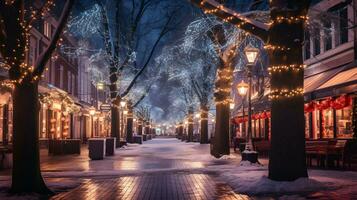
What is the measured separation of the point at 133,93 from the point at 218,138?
3004 centimetres

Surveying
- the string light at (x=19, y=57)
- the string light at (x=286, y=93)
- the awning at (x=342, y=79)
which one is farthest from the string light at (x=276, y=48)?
the awning at (x=342, y=79)

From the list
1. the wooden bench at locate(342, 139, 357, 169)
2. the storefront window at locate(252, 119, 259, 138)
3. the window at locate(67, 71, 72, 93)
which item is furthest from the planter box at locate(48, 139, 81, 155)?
the window at locate(67, 71, 72, 93)

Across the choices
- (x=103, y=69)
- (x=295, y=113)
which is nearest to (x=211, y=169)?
(x=295, y=113)

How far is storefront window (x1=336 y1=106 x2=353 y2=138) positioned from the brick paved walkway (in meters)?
12.0

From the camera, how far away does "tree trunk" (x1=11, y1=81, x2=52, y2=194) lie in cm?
1227

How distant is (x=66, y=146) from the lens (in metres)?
32.1

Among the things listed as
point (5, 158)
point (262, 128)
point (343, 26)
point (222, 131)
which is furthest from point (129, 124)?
point (5, 158)

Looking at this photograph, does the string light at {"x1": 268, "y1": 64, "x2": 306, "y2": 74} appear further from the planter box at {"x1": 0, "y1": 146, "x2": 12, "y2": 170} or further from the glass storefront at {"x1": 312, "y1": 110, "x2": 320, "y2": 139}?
the glass storefront at {"x1": 312, "y1": 110, "x2": 320, "y2": 139}

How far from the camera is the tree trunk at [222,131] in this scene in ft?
84.3

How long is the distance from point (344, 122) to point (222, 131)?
6269mm

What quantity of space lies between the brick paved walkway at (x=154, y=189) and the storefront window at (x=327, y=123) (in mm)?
14070

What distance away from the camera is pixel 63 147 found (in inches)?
1262

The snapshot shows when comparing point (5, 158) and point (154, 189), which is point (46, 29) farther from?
point (154, 189)

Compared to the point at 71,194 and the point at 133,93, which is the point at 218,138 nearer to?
the point at 71,194
